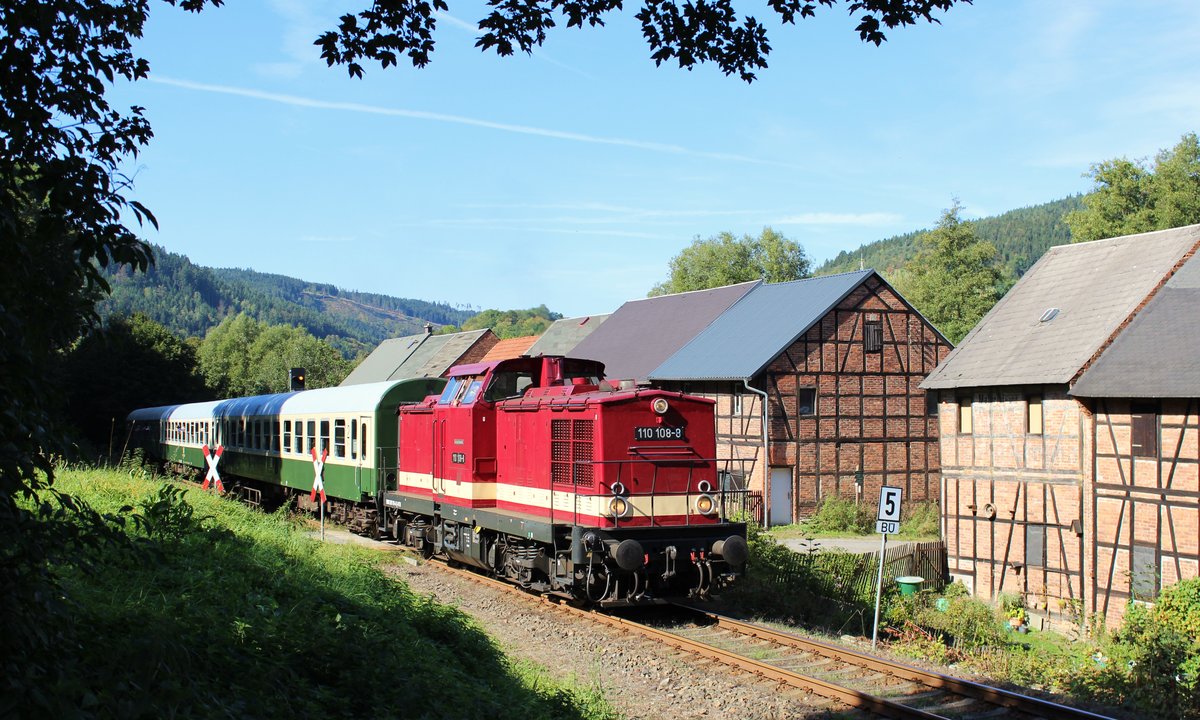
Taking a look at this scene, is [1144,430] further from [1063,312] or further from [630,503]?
[630,503]

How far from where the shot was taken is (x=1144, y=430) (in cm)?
2220

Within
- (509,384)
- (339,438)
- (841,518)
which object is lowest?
(841,518)

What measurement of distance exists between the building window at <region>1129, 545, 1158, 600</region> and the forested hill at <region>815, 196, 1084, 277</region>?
4673 inches

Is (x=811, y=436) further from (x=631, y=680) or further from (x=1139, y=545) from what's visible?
(x=631, y=680)

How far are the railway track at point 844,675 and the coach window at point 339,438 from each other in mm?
10911

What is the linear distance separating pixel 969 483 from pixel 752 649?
17347 mm

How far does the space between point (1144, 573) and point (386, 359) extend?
166 ft

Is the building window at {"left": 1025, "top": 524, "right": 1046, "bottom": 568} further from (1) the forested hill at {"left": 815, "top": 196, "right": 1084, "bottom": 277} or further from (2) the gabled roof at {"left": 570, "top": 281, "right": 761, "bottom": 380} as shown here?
(1) the forested hill at {"left": 815, "top": 196, "right": 1084, "bottom": 277}

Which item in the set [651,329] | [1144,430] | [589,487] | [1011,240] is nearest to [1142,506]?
[1144,430]

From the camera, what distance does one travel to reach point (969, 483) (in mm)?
27828

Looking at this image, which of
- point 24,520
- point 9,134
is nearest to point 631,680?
point 24,520

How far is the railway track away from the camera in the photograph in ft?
33.9

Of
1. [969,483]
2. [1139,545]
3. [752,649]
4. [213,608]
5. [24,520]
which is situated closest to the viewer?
[24,520]

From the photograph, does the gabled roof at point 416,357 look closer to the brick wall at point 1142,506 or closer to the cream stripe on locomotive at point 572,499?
the cream stripe on locomotive at point 572,499
